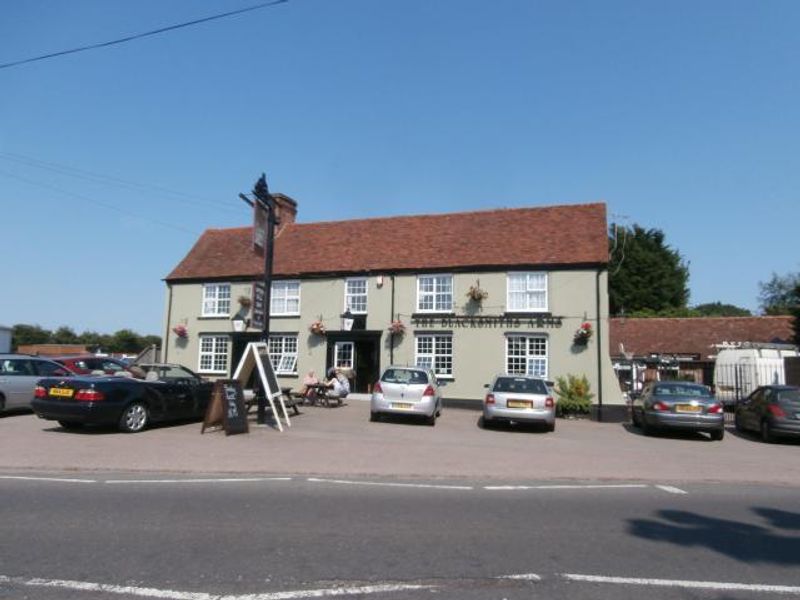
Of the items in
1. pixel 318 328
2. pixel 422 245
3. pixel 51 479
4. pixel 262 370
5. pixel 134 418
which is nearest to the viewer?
pixel 51 479

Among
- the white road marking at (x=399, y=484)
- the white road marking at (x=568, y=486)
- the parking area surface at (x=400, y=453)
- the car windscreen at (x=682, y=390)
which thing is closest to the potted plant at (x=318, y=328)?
the parking area surface at (x=400, y=453)

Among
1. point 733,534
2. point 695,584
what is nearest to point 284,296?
point 733,534

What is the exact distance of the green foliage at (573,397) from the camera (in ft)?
63.8

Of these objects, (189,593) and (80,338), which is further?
(80,338)

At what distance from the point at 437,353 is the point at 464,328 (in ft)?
4.43

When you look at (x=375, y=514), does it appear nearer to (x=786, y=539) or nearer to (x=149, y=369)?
(x=786, y=539)

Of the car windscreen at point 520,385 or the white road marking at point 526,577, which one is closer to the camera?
the white road marking at point 526,577

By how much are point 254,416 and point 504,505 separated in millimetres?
11066

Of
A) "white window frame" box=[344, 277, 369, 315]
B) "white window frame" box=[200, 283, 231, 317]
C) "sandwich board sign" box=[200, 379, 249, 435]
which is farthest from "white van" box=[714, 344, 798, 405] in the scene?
"white window frame" box=[200, 283, 231, 317]

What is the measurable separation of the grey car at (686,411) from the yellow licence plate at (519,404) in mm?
3044

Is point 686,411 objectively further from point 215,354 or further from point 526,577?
point 215,354

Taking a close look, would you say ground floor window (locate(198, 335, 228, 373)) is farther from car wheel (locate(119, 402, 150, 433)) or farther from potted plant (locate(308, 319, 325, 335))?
car wheel (locate(119, 402, 150, 433))

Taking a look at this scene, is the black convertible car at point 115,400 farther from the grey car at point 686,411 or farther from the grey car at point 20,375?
the grey car at point 686,411

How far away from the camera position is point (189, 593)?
420cm
